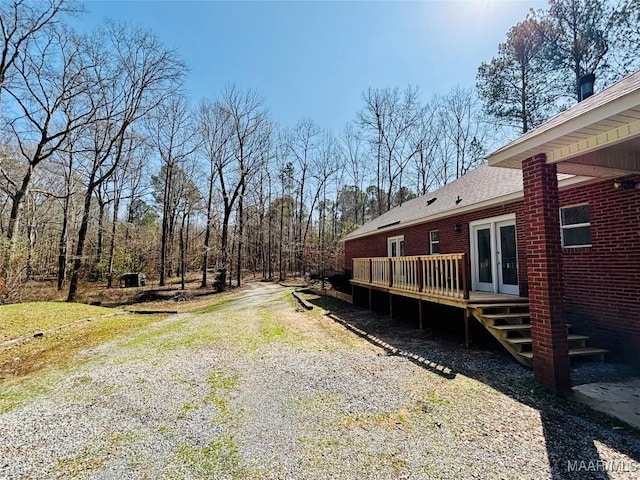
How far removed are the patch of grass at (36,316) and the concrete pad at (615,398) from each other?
12389mm

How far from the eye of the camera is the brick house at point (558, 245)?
4258 millimetres

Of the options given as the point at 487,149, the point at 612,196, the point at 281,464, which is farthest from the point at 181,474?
the point at 487,149

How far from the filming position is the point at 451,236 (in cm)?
1002

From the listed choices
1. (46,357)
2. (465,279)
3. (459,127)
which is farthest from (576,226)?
(459,127)

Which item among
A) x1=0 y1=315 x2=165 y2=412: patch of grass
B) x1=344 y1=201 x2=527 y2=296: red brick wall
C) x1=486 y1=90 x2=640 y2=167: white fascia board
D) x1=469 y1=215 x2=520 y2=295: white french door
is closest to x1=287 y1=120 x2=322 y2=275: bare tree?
x1=344 y1=201 x2=527 y2=296: red brick wall

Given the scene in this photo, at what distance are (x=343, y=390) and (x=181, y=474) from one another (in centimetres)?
237

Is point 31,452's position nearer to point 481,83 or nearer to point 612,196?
point 612,196

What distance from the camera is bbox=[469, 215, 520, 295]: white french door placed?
25.8 ft

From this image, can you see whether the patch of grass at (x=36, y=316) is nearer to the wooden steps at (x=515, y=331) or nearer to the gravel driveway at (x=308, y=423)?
the gravel driveway at (x=308, y=423)

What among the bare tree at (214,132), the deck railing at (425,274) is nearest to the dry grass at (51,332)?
the deck railing at (425,274)

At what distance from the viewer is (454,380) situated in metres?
4.83

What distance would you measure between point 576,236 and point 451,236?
3.79 m

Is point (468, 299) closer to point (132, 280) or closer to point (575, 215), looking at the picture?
point (575, 215)

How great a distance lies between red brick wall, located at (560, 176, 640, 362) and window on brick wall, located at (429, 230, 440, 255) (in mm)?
4570
